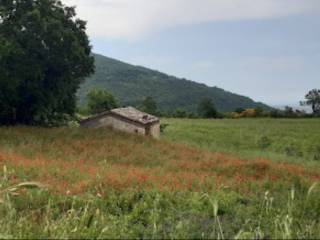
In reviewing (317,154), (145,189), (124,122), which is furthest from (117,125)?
(145,189)

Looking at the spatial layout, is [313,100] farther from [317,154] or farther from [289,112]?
[317,154]

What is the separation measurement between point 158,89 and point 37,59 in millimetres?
111059

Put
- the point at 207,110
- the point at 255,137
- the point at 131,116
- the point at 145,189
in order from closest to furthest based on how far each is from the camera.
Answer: the point at 145,189
the point at 131,116
the point at 255,137
the point at 207,110

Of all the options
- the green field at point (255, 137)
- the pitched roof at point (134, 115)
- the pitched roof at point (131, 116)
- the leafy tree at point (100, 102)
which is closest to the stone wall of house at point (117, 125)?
the pitched roof at point (131, 116)

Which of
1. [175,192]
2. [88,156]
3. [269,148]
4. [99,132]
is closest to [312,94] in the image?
[269,148]

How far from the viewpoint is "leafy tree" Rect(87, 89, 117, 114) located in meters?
69.1

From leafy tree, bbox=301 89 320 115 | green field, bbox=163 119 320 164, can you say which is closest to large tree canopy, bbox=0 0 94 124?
green field, bbox=163 119 320 164

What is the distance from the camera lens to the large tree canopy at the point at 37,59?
29438 mm

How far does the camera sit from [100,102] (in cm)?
6906

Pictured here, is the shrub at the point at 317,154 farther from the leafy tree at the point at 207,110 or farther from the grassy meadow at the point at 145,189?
the leafy tree at the point at 207,110

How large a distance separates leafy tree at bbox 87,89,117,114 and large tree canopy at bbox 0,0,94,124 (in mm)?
33907

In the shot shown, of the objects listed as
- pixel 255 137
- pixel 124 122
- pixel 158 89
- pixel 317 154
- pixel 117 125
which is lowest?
pixel 317 154

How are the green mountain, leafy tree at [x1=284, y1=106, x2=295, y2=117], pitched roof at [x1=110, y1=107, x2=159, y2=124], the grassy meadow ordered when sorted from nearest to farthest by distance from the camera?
the grassy meadow → pitched roof at [x1=110, y1=107, x2=159, y2=124] → leafy tree at [x1=284, y1=106, x2=295, y2=117] → the green mountain

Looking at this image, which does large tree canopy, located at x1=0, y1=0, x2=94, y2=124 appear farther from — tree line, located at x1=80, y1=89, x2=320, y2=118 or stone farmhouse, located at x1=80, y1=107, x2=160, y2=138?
tree line, located at x1=80, y1=89, x2=320, y2=118
